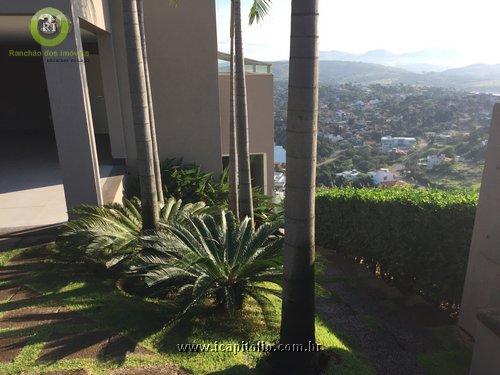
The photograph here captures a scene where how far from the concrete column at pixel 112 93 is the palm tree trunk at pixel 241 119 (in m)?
4.88

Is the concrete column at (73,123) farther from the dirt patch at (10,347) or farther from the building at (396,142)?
the building at (396,142)

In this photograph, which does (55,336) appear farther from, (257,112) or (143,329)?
(257,112)

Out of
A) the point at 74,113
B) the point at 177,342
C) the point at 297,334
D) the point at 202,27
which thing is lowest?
the point at 177,342

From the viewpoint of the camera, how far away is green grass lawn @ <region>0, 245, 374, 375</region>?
4.05 metres

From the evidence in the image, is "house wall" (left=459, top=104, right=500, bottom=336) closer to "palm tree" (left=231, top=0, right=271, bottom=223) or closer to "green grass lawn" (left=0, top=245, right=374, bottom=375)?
"green grass lawn" (left=0, top=245, right=374, bottom=375)

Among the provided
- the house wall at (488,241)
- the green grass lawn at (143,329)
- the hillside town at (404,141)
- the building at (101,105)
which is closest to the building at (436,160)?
the hillside town at (404,141)

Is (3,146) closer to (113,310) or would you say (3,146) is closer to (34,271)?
(34,271)

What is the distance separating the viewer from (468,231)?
19.1 ft

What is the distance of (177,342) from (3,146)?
40.9ft

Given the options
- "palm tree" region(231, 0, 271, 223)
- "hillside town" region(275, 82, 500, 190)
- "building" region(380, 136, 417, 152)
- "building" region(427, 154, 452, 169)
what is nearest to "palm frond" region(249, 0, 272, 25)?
"palm tree" region(231, 0, 271, 223)

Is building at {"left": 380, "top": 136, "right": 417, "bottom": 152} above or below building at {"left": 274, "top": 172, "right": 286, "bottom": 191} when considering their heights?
below

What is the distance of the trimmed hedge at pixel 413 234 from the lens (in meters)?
5.99

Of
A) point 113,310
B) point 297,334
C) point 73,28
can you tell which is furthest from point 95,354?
point 73,28

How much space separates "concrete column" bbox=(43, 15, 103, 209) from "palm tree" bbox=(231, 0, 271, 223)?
2.69m
